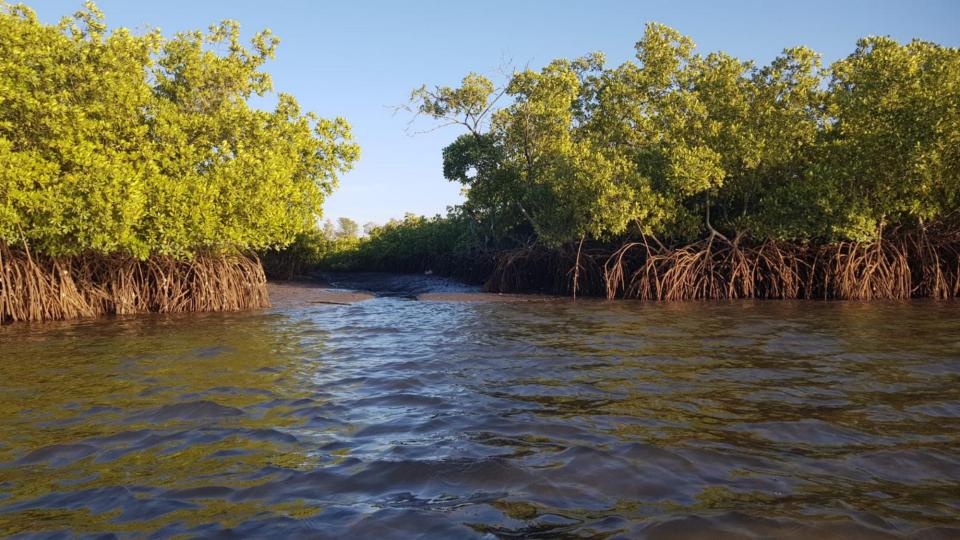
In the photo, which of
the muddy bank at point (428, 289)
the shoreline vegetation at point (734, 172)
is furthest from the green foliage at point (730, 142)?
the muddy bank at point (428, 289)

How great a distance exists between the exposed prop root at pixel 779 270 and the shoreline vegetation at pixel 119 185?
1177 centimetres

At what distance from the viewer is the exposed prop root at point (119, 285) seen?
15375mm

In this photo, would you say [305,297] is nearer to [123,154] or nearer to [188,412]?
[123,154]

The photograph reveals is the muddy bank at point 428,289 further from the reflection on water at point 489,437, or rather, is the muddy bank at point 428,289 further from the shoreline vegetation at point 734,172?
the reflection on water at point 489,437

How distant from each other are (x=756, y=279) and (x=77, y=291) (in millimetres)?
20982

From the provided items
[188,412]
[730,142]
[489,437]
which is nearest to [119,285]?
[188,412]

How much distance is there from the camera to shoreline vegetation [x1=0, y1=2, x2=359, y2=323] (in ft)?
47.9

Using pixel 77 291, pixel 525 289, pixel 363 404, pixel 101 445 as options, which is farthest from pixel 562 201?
pixel 101 445

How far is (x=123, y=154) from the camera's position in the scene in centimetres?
1614

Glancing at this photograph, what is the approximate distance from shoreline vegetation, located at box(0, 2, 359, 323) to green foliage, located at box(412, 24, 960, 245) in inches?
390

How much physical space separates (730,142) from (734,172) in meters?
1.29

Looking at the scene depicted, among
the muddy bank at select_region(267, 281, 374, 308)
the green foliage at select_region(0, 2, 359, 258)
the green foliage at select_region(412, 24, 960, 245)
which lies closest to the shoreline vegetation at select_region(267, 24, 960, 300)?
the green foliage at select_region(412, 24, 960, 245)

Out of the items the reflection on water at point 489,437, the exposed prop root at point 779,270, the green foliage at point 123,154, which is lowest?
the reflection on water at point 489,437

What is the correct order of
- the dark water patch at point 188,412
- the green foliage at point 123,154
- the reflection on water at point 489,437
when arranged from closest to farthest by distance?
the reflection on water at point 489,437 → the dark water patch at point 188,412 → the green foliage at point 123,154
